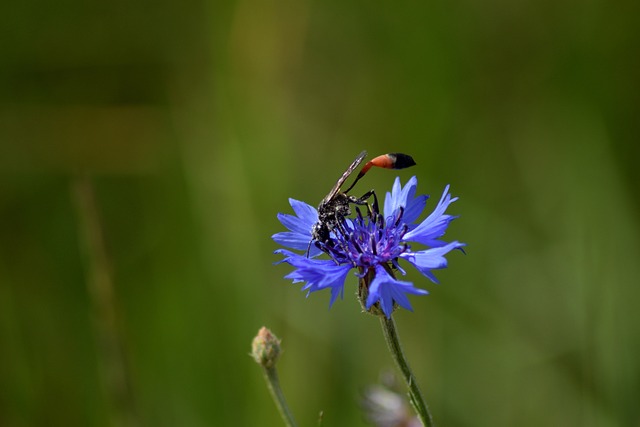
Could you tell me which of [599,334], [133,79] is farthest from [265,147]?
[599,334]

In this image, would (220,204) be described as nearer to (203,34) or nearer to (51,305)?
(51,305)

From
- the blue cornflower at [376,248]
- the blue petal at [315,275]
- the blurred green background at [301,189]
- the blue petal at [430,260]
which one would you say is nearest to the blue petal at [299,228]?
the blue cornflower at [376,248]

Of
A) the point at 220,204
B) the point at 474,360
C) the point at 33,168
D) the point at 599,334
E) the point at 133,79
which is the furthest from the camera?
the point at 133,79

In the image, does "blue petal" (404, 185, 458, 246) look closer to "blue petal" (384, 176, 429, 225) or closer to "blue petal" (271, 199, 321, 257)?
"blue petal" (384, 176, 429, 225)

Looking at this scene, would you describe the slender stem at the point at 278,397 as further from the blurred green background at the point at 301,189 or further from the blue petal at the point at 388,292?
the blurred green background at the point at 301,189

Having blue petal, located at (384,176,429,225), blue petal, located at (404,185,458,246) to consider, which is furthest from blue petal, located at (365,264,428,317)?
blue petal, located at (384,176,429,225)
